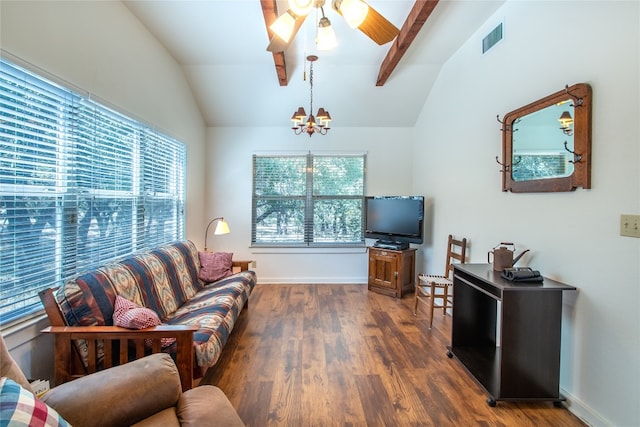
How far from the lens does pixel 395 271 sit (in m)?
4.30

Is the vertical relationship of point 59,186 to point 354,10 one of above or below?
below

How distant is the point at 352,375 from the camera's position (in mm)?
2373

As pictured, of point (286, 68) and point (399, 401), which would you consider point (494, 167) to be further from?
point (286, 68)

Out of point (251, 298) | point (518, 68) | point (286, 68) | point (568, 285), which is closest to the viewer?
point (568, 285)

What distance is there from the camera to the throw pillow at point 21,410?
33.7 inches

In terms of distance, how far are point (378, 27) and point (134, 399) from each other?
2.28 m

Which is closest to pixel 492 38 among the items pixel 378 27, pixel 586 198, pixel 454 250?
pixel 378 27

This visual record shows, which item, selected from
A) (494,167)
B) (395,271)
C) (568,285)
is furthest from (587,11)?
(395,271)

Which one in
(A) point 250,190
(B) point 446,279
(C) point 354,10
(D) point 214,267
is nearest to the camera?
(C) point 354,10

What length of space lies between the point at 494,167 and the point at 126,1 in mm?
3505

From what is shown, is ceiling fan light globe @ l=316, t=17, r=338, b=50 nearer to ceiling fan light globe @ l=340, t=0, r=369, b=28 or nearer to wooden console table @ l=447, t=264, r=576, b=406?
ceiling fan light globe @ l=340, t=0, r=369, b=28

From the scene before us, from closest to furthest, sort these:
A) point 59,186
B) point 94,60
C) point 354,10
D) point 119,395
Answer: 1. point 119,395
2. point 354,10
3. point 59,186
4. point 94,60

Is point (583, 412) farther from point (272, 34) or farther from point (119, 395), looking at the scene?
point (272, 34)

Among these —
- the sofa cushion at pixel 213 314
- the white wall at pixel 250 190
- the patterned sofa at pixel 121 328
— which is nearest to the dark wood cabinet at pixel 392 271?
the white wall at pixel 250 190
